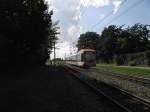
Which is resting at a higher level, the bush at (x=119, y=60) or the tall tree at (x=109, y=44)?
the tall tree at (x=109, y=44)

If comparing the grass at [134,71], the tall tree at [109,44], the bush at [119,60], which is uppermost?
the tall tree at [109,44]

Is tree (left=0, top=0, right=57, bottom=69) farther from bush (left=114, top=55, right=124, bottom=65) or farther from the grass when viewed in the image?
bush (left=114, top=55, right=124, bottom=65)

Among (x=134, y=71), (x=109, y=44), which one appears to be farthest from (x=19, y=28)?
(x=109, y=44)

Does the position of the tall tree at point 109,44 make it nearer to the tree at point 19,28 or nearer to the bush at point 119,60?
the bush at point 119,60

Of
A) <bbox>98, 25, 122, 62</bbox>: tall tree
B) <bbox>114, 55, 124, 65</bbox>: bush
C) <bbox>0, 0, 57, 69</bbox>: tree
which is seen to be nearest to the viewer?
<bbox>0, 0, 57, 69</bbox>: tree

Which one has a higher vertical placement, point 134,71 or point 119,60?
point 119,60

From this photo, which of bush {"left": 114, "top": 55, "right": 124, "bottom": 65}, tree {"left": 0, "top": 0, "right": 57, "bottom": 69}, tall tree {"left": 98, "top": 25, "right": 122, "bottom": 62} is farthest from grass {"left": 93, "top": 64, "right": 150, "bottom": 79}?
tall tree {"left": 98, "top": 25, "right": 122, "bottom": 62}

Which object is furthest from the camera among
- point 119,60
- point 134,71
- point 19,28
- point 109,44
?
point 109,44

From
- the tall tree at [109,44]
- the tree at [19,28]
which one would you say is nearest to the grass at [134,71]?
the tree at [19,28]

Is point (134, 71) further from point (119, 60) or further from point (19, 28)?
point (119, 60)

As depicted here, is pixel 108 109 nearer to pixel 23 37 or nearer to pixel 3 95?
pixel 3 95

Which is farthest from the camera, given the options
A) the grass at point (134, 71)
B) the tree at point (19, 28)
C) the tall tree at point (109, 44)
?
the tall tree at point (109, 44)

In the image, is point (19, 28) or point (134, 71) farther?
point (134, 71)

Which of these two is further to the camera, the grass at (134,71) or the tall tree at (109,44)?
the tall tree at (109,44)
